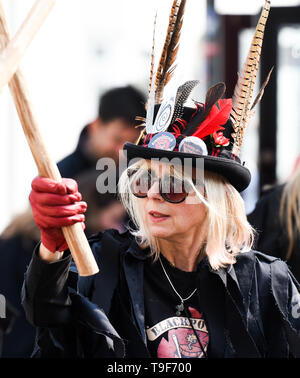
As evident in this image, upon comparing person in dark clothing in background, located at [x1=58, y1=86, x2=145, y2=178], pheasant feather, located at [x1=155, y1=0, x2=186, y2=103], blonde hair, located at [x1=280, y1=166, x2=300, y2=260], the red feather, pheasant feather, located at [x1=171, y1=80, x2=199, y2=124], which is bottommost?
blonde hair, located at [x1=280, y1=166, x2=300, y2=260]

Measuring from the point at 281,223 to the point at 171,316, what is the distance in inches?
51.5

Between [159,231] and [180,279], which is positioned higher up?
[159,231]

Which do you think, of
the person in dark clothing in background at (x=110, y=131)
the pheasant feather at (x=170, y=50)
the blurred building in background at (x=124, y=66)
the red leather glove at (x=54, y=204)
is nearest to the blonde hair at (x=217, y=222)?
the pheasant feather at (x=170, y=50)

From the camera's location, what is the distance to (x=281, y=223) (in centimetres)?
342

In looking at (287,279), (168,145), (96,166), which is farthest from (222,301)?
(96,166)

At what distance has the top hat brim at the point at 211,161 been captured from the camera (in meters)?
2.23

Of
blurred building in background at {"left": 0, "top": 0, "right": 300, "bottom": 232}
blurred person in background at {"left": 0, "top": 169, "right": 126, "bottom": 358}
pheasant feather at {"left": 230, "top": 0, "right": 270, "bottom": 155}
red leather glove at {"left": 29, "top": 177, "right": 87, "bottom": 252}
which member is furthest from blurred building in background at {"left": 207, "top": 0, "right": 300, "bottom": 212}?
red leather glove at {"left": 29, "top": 177, "right": 87, "bottom": 252}

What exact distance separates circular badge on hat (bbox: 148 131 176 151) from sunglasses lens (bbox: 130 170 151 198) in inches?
3.6

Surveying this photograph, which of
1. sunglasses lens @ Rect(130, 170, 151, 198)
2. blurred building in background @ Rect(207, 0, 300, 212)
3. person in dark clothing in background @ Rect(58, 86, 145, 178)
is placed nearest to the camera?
sunglasses lens @ Rect(130, 170, 151, 198)

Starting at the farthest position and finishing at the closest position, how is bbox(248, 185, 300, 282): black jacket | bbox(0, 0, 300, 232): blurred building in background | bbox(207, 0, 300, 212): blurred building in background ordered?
bbox(207, 0, 300, 212): blurred building in background < bbox(0, 0, 300, 232): blurred building in background < bbox(248, 185, 300, 282): black jacket

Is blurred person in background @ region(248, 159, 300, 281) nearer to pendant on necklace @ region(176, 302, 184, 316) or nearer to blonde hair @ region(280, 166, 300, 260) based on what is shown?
blonde hair @ region(280, 166, 300, 260)

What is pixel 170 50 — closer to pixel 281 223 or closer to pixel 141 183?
pixel 141 183

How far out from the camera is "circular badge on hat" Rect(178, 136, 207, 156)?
226 centimetres

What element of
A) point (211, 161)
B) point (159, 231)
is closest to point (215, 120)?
point (211, 161)
